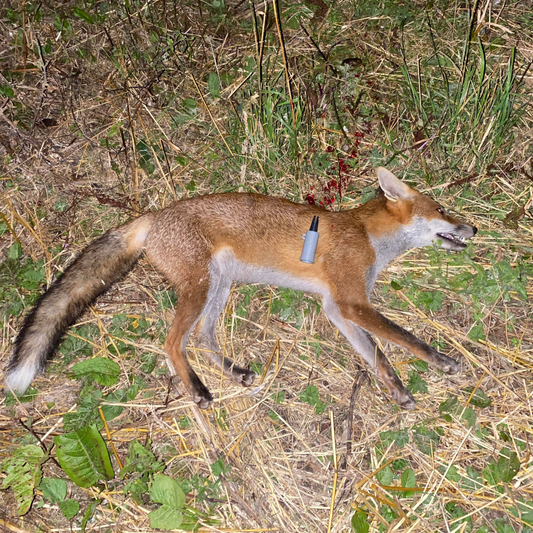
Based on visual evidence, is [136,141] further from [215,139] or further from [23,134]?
[23,134]

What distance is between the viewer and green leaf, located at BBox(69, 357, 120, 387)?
151 inches

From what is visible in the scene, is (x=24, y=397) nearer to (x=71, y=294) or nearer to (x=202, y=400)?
(x=71, y=294)

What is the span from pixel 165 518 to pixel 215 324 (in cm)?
169

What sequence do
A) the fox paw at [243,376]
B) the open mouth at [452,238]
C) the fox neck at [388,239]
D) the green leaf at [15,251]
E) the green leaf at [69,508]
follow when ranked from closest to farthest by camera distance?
the green leaf at [69,508] < the fox paw at [243,376] < the fox neck at [388,239] < the open mouth at [452,238] < the green leaf at [15,251]

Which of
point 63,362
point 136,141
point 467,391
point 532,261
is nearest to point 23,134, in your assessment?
point 136,141

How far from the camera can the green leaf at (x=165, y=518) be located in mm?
3204

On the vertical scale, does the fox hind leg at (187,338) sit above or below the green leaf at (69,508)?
above

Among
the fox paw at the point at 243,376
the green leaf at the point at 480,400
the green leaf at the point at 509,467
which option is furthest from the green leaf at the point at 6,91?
the green leaf at the point at 509,467

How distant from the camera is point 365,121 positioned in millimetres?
5211

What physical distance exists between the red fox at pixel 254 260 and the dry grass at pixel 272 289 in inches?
8.5

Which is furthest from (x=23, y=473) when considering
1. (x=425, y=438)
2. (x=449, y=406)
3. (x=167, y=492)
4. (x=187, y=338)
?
(x=449, y=406)

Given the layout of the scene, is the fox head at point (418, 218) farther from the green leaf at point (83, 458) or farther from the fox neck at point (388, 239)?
the green leaf at point (83, 458)

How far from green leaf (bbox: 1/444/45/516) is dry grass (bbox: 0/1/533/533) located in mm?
117

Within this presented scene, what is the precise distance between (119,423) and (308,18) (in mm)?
5387
